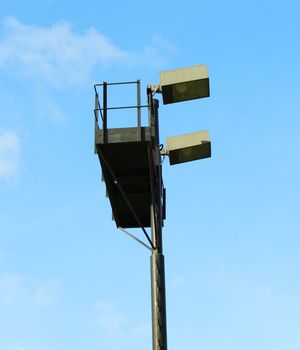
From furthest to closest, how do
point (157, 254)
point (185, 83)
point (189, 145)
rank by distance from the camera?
point (189, 145) → point (185, 83) → point (157, 254)

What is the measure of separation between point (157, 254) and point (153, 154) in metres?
2.22

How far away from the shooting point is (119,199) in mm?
16141

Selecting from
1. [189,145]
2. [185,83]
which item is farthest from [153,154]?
[185,83]

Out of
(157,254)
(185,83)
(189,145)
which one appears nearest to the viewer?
(157,254)

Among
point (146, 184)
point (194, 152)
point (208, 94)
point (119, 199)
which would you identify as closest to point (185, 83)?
point (208, 94)

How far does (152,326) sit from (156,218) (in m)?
2.57

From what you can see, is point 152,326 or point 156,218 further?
point 156,218

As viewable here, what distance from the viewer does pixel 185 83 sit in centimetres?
1436

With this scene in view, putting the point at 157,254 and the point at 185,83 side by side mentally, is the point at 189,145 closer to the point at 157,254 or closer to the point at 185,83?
the point at 185,83

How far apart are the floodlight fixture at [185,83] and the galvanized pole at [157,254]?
59 centimetres

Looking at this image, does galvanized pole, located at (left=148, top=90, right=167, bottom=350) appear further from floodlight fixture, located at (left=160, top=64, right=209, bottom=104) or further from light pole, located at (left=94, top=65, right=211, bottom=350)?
floodlight fixture, located at (left=160, top=64, right=209, bottom=104)

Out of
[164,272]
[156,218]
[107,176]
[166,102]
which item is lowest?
[164,272]

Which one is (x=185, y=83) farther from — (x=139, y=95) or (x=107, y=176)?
(x=107, y=176)

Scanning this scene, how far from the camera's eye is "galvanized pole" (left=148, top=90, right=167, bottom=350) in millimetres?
13188
